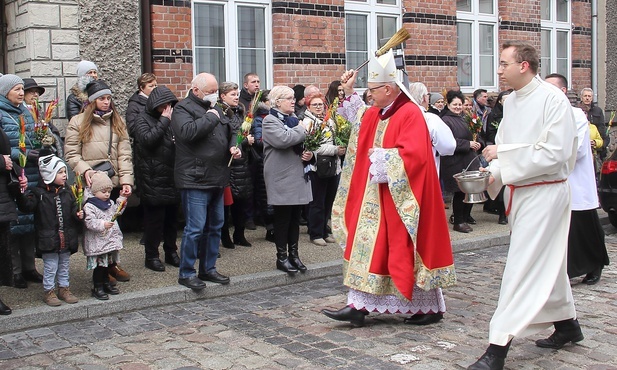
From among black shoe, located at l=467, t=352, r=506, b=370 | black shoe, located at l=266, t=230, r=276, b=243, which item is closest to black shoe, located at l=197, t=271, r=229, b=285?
black shoe, located at l=266, t=230, r=276, b=243

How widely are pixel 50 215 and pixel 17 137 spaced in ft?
3.20

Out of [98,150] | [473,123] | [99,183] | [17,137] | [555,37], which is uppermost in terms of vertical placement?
[555,37]

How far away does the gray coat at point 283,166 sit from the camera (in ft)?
25.9

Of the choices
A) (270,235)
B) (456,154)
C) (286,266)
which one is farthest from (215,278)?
(456,154)

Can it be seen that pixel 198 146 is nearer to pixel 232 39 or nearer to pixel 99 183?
pixel 99 183

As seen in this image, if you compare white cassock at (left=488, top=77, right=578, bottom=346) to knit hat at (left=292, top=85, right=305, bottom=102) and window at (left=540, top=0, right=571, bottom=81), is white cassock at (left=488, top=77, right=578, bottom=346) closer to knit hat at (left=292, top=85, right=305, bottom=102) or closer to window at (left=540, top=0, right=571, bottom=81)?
knit hat at (left=292, top=85, right=305, bottom=102)

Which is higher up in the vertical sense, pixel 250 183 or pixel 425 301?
pixel 250 183

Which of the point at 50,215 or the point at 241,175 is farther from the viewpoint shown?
the point at 241,175

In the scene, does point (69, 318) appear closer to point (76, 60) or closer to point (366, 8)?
point (76, 60)

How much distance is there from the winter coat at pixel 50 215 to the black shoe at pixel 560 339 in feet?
12.8

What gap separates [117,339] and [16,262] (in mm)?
1960

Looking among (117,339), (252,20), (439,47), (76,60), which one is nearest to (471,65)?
(439,47)

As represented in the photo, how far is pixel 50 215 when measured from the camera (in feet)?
22.5

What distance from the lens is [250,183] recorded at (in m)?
9.56
